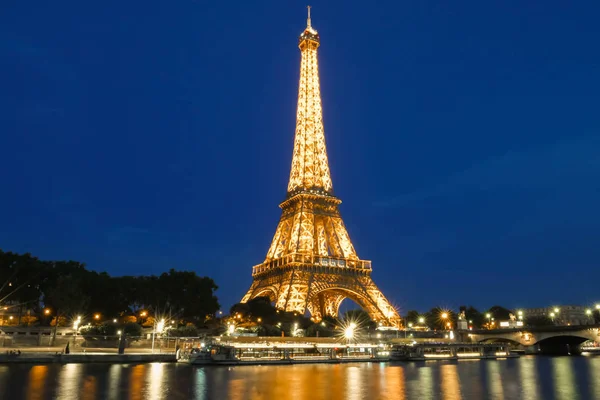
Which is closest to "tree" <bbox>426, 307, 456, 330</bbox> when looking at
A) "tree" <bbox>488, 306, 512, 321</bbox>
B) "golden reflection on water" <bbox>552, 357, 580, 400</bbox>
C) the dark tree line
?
"tree" <bbox>488, 306, 512, 321</bbox>

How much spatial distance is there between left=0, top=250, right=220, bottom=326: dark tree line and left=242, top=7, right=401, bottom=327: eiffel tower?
9382mm

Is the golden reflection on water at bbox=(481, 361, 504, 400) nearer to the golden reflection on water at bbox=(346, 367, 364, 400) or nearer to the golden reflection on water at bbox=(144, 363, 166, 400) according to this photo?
the golden reflection on water at bbox=(346, 367, 364, 400)

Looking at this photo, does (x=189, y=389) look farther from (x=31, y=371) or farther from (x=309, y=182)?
(x=309, y=182)

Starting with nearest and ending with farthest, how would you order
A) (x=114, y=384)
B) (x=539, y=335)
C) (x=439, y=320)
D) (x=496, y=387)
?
1. (x=114, y=384)
2. (x=496, y=387)
3. (x=539, y=335)
4. (x=439, y=320)

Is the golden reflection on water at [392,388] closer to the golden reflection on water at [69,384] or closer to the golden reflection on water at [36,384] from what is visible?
the golden reflection on water at [69,384]

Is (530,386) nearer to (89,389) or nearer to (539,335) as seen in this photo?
(89,389)

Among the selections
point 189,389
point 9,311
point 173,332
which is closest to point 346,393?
point 189,389

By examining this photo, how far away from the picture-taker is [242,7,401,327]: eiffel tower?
228 feet

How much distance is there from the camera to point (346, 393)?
23.3 metres

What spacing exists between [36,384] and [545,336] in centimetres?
7194

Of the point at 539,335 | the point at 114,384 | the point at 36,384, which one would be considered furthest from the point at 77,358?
the point at 539,335

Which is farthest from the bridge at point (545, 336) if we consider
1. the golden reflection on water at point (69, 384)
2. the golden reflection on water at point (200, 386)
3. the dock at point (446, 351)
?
the golden reflection on water at point (69, 384)

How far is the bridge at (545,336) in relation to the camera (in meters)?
69.8

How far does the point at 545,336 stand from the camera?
246 ft
